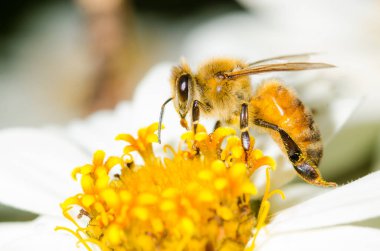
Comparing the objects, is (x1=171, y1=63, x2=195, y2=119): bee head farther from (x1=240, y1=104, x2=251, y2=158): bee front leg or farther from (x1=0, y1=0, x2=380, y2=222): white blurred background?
(x1=0, y1=0, x2=380, y2=222): white blurred background

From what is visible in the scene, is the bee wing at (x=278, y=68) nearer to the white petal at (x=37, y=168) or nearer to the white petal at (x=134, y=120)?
the white petal at (x=134, y=120)

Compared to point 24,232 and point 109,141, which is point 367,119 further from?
point 24,232

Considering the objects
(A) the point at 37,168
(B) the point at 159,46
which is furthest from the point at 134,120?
(B) the point at 159,46

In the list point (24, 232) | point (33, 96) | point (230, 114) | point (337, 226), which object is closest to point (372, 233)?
point (337, 226)

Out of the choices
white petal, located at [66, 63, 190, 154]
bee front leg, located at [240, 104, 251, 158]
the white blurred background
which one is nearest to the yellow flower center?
bee front leg, located at [240, 104, 251, 158]

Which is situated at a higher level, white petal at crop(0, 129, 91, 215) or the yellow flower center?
white petal at crop(0, 129, 91, 215)

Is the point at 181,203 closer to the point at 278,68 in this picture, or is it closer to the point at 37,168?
the point at 278,68
